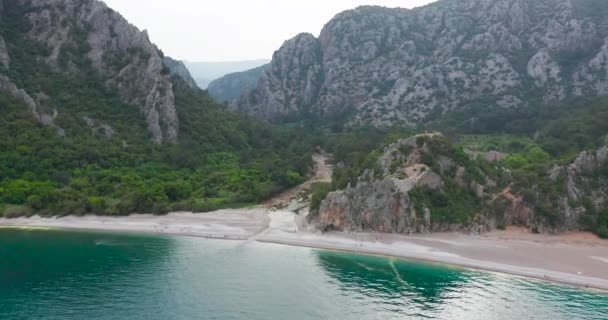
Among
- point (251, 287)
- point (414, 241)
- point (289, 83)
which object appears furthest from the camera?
point (289, 83)

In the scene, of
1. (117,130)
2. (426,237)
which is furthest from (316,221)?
(117,130)

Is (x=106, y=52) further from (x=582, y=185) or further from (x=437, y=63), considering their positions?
(x=437, y=63)

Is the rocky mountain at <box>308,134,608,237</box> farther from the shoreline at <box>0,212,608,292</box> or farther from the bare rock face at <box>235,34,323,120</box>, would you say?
the bare rock face at <box>235,34,323,120</box>

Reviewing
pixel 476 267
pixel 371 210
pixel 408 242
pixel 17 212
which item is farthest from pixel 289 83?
pixel 476 267

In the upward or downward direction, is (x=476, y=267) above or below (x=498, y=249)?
below

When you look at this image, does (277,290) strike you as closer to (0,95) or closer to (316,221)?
(316,221)

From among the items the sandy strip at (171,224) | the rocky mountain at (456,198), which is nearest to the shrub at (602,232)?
the rocky mountain at (456,198)

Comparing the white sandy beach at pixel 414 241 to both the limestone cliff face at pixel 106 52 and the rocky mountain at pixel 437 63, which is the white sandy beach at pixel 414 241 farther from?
the rocky mountain at pixel 437 63
